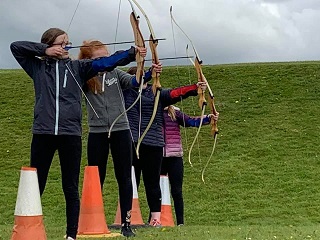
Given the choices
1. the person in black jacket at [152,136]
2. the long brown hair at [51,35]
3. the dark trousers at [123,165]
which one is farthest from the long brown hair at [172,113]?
the long brown hair at [51,35]

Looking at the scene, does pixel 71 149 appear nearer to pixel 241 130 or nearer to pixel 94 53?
pixel 94 53

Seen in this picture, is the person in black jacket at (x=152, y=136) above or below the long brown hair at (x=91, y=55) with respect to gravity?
below

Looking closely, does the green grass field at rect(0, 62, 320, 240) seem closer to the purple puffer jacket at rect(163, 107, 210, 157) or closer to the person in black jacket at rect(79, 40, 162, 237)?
the person in black jacket at rect(79, 40, 162, 237)

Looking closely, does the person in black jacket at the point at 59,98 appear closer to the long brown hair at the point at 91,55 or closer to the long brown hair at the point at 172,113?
the long brown hair at the point at 91,55

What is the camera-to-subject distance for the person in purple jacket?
7.84 m

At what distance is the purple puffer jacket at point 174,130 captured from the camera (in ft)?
25.6

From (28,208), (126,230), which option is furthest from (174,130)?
(28,208)

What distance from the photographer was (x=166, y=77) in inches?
832

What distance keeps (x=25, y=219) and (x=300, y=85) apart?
15690 mm

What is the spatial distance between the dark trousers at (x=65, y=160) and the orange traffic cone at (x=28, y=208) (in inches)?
10.9

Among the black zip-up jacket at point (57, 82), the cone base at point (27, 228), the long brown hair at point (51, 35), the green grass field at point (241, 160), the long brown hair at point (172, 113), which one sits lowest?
the green grass field at point (241, 160)

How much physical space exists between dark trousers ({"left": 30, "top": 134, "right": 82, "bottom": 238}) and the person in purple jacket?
256 cm

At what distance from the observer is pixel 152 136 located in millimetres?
6973

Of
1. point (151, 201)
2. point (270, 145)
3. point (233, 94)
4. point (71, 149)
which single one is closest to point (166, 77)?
point (233, 94)
